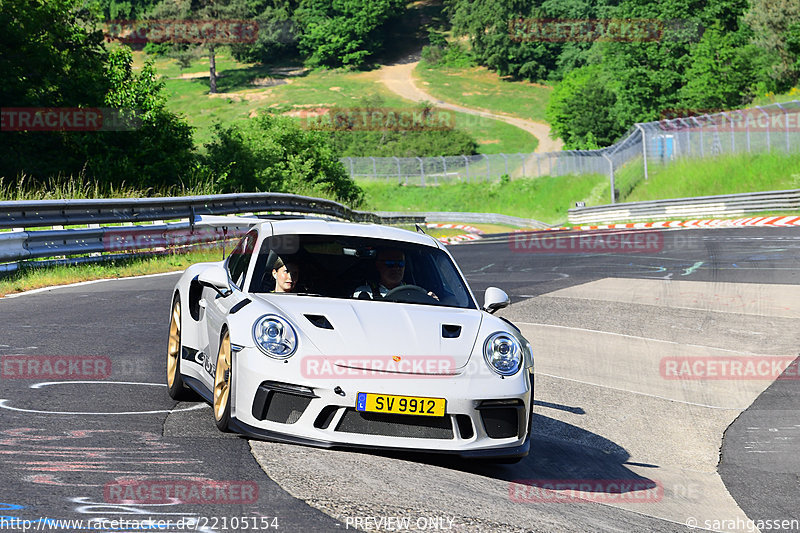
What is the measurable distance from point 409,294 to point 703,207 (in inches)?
1432

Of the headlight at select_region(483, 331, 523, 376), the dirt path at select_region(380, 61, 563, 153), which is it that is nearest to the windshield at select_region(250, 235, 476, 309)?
the headlight at select_region(483, 331, 523, 376)

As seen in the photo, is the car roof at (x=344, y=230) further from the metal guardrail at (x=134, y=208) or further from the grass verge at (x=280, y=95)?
the grass verge at (x=280, y=95)

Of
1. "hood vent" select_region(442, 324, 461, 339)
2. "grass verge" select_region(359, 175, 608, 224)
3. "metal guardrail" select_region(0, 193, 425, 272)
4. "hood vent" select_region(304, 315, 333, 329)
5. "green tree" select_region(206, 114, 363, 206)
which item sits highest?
"hood vent" select_region(304, 315, 333, 329)

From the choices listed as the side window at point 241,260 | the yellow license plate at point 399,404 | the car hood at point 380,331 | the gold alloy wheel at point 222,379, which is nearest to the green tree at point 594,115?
the side window at point 241,260

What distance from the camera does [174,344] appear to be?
812 centimetres

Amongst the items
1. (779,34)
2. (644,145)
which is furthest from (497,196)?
(779,34)

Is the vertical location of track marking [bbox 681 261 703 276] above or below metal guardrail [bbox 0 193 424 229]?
below

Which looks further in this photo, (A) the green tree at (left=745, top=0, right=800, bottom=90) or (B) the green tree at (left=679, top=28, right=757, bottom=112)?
(B) the green tree at (left=679, top=28, right=757, bottom=112)

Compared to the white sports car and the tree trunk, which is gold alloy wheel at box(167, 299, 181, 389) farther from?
the tree trunk

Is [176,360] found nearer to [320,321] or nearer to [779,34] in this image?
[320,321]

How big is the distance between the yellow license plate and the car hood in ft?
0.61

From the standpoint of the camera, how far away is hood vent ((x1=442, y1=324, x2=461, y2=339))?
21.5ft

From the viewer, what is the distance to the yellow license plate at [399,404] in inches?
239

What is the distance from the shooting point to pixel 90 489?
494 cm
